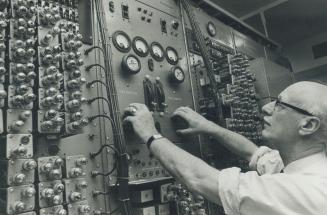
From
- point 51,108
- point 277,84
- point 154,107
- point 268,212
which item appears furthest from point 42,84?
point 277,84

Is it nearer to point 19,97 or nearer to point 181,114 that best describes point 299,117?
point 181,114

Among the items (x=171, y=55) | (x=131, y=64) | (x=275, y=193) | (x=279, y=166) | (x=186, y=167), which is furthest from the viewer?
(x=171, y=55)

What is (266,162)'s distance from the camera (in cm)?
212

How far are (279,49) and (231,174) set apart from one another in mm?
4303

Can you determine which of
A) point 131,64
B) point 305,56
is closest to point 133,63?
point 131,64

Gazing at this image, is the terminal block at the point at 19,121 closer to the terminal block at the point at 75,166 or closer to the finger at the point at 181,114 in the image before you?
the terminal block at the point at 75,166

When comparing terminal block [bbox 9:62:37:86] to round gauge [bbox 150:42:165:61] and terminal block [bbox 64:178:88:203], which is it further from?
round gauge [bbox 150:42:165:61]

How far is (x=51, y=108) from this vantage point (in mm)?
1560

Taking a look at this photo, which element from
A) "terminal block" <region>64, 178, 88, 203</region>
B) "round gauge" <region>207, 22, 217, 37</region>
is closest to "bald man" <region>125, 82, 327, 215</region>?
"terminal block" <region>64, 178, 88, 203</region>

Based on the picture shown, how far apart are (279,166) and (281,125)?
47cm

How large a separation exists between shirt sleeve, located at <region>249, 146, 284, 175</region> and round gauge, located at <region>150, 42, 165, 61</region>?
3.34 ft

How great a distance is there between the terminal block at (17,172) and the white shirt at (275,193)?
0.85 meters

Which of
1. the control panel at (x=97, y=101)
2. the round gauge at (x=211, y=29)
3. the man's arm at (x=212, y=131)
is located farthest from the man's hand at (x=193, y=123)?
the round gauge at (x=211, y=29)

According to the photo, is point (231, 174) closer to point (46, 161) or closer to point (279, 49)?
point (46, 161)
